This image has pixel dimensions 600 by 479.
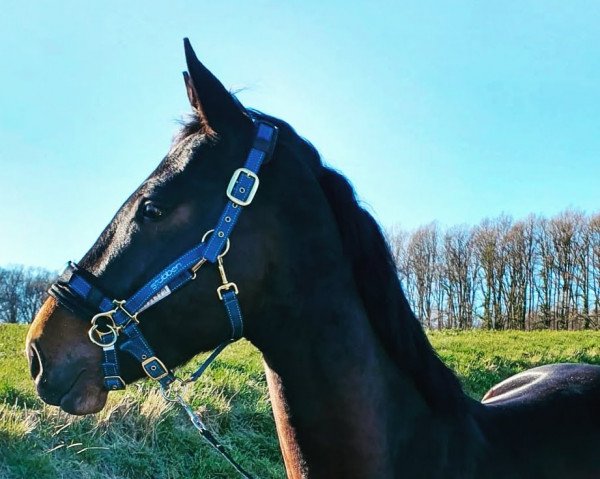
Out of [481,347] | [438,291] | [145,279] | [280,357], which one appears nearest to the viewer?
[145,279]

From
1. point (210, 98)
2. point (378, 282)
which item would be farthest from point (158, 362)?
point (210, 98)

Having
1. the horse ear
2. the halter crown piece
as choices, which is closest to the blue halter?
the halter crown piece

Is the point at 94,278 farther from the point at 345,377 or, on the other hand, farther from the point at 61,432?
the point at 61,432

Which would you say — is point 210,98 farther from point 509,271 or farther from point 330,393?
point 509,271

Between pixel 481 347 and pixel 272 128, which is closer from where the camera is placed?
pixel 272 128

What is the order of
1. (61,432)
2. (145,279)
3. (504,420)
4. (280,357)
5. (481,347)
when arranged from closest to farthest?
(145,279) < (280,357) < (504,420) < (61,432) < (481,347)

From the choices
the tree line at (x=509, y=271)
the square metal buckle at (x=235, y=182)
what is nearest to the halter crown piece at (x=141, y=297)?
the square metal buckle at (x=235, y=182)

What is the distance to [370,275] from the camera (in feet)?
7.75

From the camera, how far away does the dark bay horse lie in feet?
6.97

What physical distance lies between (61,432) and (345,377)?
394 centimetres

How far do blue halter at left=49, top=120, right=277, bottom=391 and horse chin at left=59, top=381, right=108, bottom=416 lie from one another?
0.05 meters

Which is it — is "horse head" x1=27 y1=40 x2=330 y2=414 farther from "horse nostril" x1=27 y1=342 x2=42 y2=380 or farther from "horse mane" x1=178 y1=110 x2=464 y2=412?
"horse mane" x1=178 y1=110 x2=464 y2=412

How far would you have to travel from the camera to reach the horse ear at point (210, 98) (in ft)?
7.36

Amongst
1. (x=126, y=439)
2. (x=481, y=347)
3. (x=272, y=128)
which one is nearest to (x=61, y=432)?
(x=126, y=439)
